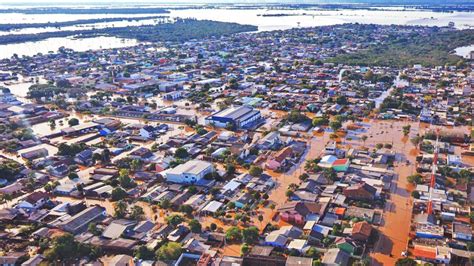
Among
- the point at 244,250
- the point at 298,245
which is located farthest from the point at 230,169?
the point at 298,245

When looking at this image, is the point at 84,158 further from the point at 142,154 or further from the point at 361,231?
the point at 361,231

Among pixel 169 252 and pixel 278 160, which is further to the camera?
pixel 278 160

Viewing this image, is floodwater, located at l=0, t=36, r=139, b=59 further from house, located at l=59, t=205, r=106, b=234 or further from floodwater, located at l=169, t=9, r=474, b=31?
house, located at l=59, t=205, r=106, b=234

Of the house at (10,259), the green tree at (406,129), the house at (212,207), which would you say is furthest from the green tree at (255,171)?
the green tree at (406,129)

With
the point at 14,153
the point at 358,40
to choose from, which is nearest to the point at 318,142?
the point at 14,153

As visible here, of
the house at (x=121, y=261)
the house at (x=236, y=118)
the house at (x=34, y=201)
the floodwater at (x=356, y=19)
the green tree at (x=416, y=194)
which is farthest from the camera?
the floodwater at (x=356, y=19)

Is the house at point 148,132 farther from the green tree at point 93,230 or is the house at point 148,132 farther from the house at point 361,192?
the house at point 361,192

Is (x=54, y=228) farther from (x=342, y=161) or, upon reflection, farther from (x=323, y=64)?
(x=323, y=64)
